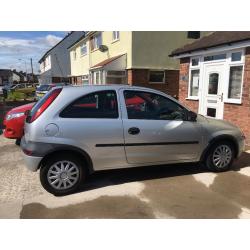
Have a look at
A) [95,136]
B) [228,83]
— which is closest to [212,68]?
[228,83]

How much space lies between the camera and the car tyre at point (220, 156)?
532 centimetres

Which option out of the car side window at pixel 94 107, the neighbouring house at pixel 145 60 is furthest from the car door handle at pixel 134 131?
the neighbouring house at pixel 145 60

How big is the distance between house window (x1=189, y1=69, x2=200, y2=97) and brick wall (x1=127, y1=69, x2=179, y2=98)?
5.66 m

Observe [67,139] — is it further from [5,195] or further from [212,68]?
[212,68]

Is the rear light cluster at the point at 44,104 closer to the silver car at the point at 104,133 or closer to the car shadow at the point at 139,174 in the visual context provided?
the silver car at the point at 104,133

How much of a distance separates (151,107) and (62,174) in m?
1.85

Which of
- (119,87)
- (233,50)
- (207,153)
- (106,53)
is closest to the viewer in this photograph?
(119,87)

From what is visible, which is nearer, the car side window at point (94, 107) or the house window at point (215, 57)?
the car side window at point (94, 107)

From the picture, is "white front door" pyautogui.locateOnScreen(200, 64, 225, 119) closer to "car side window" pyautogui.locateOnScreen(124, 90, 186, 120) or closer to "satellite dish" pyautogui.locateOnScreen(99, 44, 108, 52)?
"car side window" pyautogui.locateOnScreen(124, 90, 186, 120)

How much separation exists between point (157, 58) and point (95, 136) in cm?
1210

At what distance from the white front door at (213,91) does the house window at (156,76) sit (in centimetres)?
672

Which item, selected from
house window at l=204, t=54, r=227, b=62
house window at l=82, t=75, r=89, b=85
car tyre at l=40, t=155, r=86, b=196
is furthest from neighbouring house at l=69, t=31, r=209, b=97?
car tyre at l=40, t=155, r=86, b=196

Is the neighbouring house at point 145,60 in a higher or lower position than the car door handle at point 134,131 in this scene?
higher

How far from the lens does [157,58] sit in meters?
15.6
